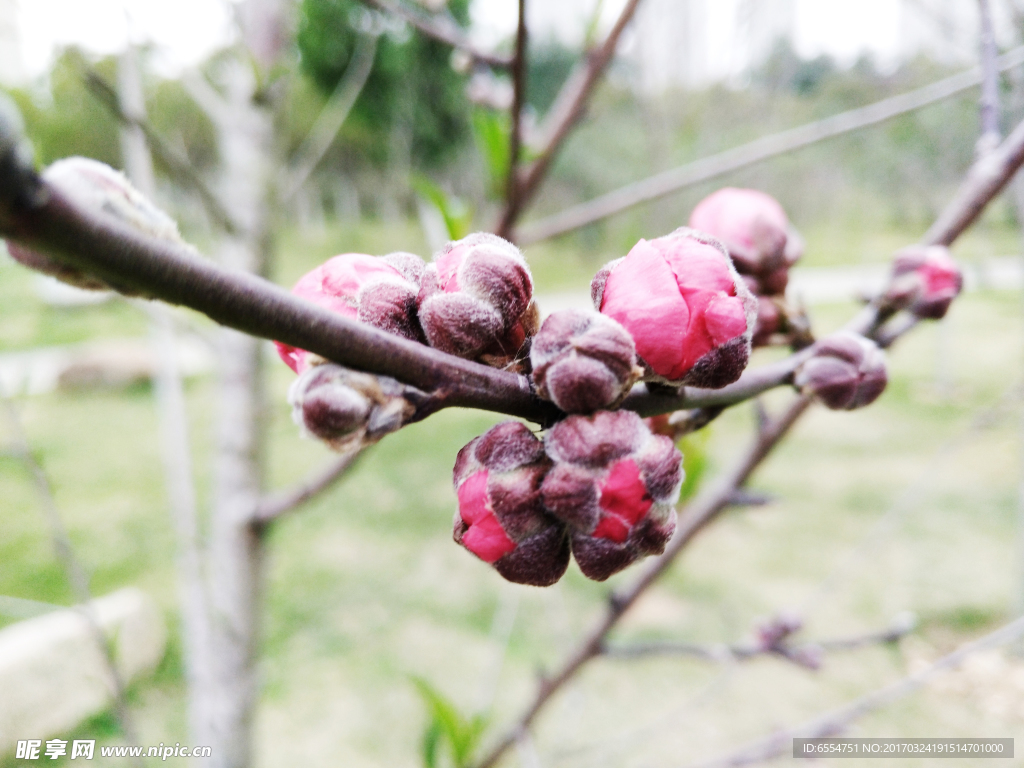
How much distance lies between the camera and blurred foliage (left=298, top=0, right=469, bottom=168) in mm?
10766

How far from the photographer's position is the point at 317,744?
366 centimetres

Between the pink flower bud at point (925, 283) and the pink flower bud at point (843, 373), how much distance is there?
0.20 m

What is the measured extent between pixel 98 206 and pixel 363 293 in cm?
20

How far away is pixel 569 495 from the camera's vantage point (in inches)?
19.7

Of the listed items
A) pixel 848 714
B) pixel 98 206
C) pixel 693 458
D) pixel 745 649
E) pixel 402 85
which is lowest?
pixel 402 85

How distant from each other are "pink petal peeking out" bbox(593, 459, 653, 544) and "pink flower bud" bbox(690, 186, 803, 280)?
1.45 feet

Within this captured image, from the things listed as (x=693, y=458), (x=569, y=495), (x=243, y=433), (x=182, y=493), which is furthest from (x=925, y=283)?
(x=182, y=493)

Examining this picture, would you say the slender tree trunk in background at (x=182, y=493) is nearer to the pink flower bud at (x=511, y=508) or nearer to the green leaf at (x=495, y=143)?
the green leaf at (x=495, y=143)

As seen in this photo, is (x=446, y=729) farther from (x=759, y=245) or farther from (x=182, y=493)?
(x=759, y=245)

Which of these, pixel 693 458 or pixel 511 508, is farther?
pixel 693 458

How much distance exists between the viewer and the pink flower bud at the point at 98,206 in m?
0.33

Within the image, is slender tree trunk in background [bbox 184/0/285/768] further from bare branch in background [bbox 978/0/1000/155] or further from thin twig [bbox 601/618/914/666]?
bare branch in background [bbox 978/0/1000/155]

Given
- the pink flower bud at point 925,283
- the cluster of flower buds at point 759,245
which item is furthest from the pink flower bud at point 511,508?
the pink flower bud at point 925,283

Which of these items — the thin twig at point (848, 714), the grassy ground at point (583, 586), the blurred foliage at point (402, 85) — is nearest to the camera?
the thin twig at point (848, 714)
